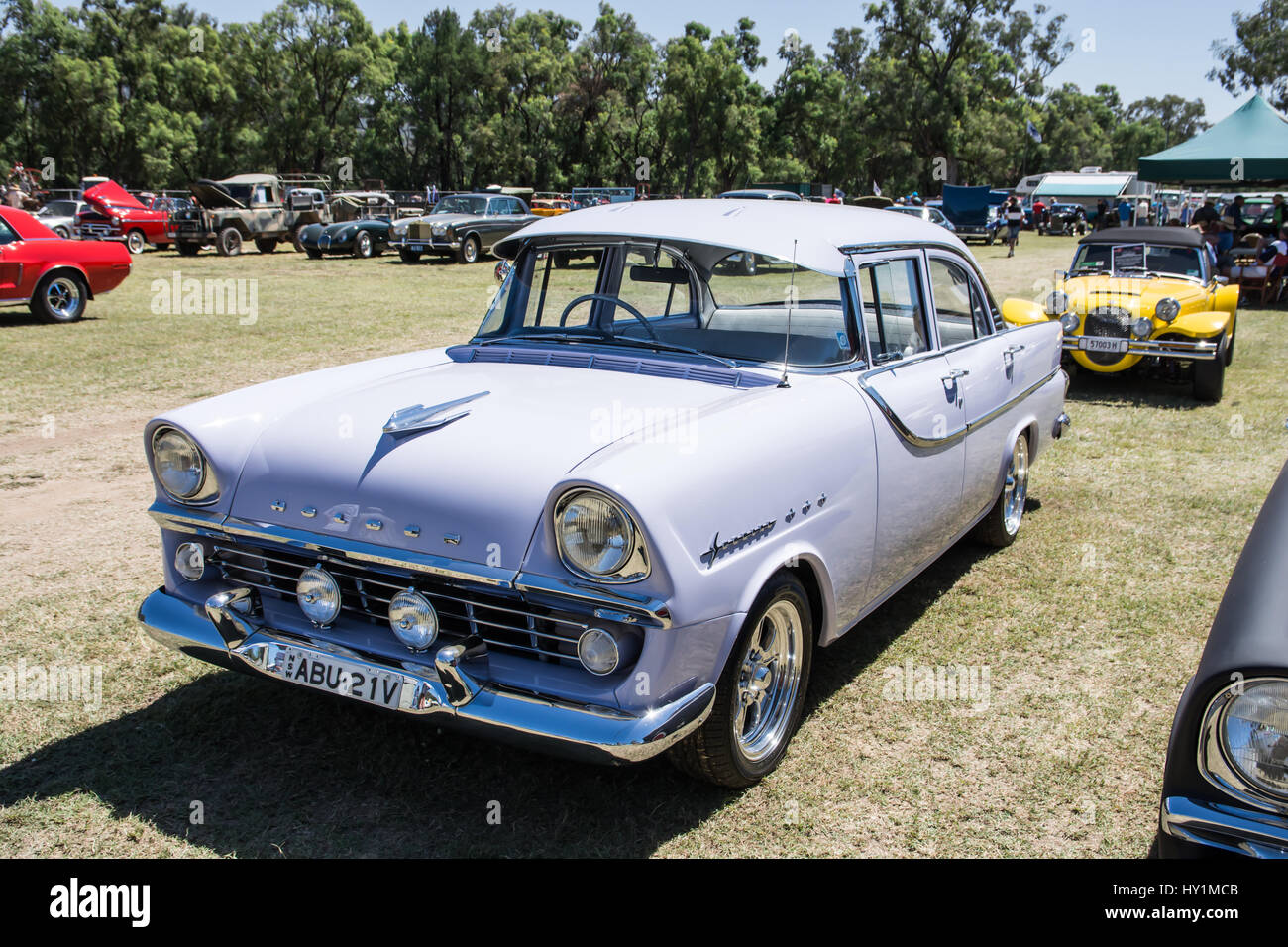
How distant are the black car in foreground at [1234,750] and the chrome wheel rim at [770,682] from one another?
1.23 metres

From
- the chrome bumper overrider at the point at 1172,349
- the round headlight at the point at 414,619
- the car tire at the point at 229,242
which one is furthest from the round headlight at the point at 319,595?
the car tire at the point at 229,242

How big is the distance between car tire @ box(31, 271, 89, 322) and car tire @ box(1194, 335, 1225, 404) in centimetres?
1297

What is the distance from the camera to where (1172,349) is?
8719 millimetres

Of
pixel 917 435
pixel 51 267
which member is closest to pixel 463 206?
pixel 51 267

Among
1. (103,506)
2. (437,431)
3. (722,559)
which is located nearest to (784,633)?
(722,559)

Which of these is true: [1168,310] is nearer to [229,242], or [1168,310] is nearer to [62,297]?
[62,297]

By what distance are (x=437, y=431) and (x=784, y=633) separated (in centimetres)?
124

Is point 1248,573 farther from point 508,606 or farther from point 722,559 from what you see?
point 508,606

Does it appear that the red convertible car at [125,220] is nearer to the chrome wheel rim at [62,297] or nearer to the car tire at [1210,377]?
the chrome wheel rim at [62,297]

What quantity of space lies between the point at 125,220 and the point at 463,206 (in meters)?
8.48

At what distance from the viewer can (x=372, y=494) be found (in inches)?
109

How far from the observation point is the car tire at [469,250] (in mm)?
22812

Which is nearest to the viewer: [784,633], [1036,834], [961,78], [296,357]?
[1036,834]

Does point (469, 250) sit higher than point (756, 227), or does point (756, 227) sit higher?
point (469, 250)
